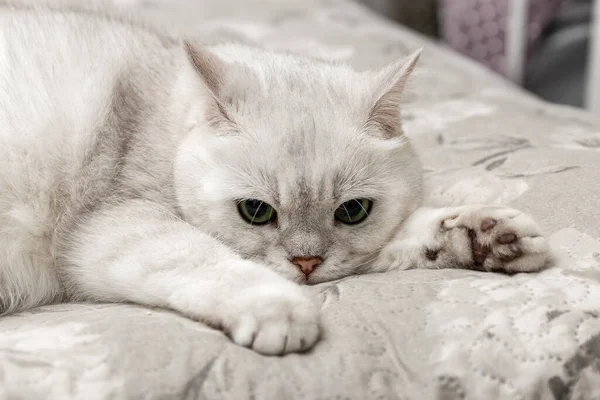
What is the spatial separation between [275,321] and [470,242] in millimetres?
411

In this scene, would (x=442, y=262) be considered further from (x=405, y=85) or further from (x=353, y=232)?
(x=405, y=85)

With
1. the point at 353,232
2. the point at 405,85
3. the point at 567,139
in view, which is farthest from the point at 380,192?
the point at 567,139

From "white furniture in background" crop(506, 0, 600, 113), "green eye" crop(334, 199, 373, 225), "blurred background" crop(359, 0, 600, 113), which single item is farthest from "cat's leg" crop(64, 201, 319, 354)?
"blurred background" crop(359, 0, 600, 113)

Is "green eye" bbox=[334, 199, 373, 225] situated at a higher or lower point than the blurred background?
higher

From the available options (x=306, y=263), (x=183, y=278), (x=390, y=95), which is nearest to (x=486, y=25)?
(x=390, y=95)

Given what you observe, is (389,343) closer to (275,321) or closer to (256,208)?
(275,321)

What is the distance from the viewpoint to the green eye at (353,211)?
1.15 m

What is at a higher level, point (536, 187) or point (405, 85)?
point (405, 85)

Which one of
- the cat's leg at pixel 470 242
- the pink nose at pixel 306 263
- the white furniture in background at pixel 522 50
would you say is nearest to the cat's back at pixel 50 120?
the pink nose at pixel 306 263

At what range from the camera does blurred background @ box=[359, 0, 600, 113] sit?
3209mm

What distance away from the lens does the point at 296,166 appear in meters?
1.09

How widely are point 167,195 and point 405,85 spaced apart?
0.52m

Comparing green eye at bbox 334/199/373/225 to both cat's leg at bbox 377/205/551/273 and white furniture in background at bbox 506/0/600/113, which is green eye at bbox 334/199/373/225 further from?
white furniture in background at bbox 506/0/600/113

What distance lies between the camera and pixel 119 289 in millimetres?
1122
